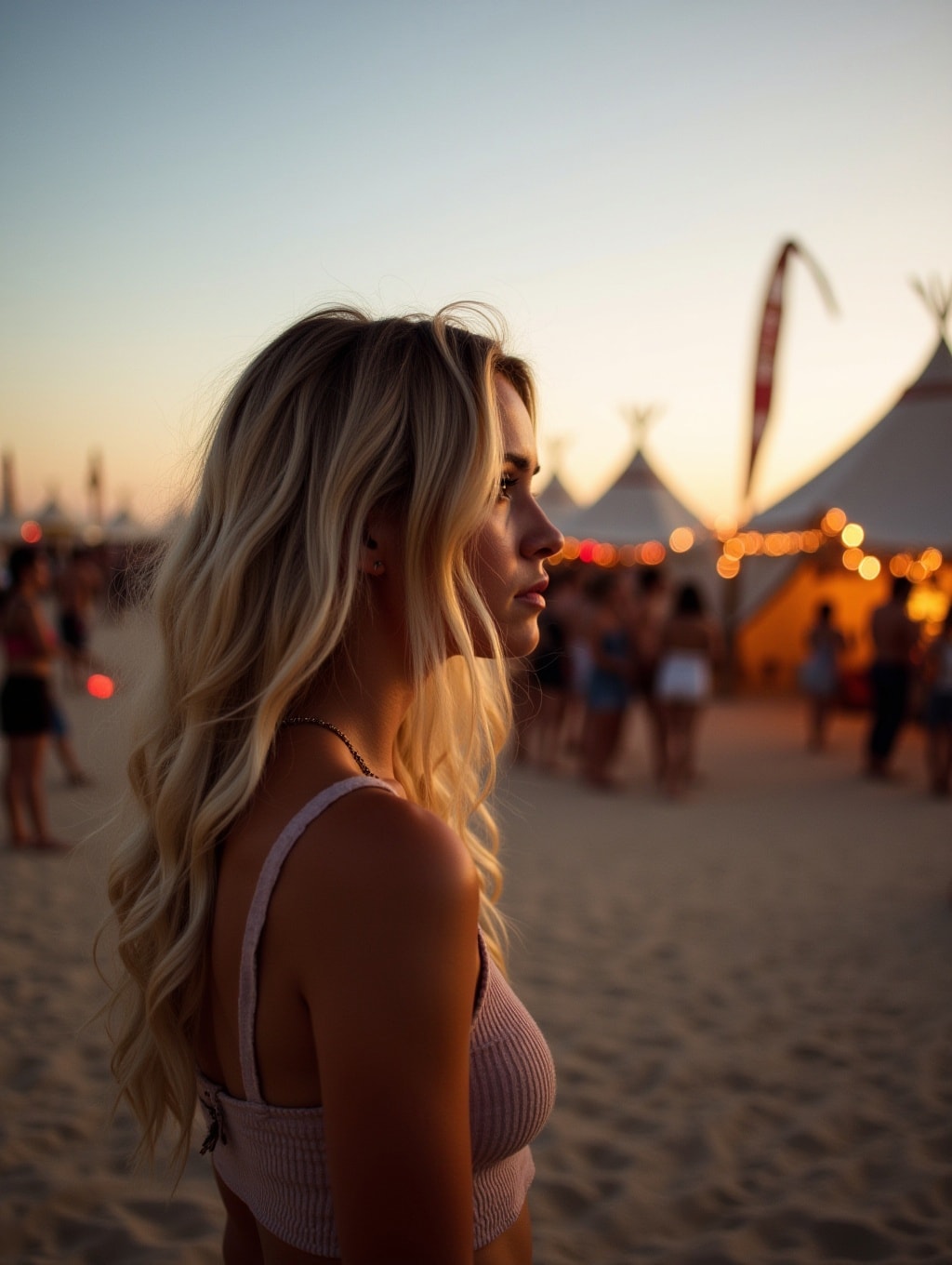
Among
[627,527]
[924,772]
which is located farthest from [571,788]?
[627,527]

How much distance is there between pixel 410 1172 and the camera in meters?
0.83

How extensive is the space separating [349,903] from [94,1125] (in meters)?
2.68

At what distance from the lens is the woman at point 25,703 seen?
19.2ft

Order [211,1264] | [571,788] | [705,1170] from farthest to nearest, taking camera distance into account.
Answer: [571,788]
[705,1170]
[211,1264]

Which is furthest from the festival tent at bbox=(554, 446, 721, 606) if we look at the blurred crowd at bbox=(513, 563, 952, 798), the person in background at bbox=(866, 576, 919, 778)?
the person in background at bbox=(866, 576, 919, 778)

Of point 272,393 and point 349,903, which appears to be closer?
point 349,903

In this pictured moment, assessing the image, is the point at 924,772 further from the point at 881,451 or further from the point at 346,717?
the point at 346,717

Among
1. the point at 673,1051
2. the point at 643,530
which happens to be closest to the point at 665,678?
the point at 673,1051

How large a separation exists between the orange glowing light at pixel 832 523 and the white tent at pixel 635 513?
3186 mm

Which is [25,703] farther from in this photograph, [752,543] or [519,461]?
[752,543]

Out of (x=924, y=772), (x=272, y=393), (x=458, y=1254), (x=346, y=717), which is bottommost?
(x=924, y=772)

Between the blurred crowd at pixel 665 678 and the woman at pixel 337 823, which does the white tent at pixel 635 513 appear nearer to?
the blurred crowd at pixel 665 678

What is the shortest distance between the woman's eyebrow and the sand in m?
0.68

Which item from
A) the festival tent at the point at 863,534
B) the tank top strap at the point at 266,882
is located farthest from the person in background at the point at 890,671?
the tank top strap at the point at 266,882
